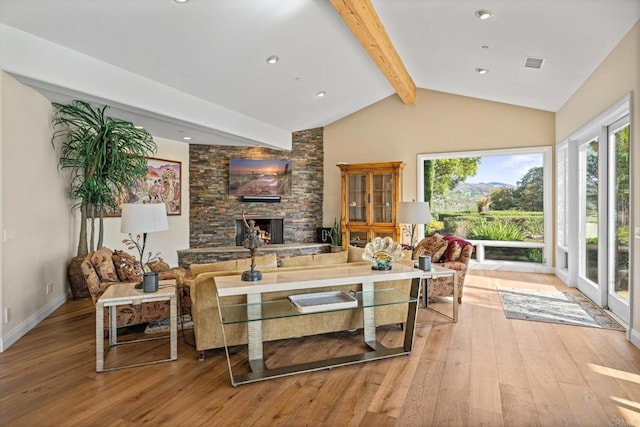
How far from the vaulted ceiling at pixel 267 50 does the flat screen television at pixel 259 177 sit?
1364mm

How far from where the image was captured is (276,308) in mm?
2928

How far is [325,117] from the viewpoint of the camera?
795 cm

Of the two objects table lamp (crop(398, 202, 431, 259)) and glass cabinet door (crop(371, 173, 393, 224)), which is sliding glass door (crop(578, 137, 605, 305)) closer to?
table lamp (crop(398, 202, 431, 259))

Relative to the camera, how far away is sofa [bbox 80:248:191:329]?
12.1ft

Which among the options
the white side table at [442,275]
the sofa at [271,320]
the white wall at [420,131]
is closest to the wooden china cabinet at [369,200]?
the white wall at [420,131]

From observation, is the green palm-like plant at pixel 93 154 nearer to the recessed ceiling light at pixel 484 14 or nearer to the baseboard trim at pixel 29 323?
the baseboard trim at pixel 29 323

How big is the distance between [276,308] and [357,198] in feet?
17.3

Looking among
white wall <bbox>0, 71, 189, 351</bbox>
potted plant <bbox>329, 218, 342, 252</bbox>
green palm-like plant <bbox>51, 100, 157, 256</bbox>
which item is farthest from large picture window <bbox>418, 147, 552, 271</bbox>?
white wall <bbox>0, 71, 189, 351</bbox>

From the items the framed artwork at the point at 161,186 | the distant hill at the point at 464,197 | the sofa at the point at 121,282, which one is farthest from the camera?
the distant hill at the point at 464,197

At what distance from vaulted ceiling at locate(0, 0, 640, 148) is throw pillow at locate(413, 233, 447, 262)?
2568 millimetres

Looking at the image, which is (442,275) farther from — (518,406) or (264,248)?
(264,248)

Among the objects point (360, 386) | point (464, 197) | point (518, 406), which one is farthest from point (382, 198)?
point (518, 406)

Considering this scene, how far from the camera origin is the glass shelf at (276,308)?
2770mm

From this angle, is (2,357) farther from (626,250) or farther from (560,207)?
(560,207)
